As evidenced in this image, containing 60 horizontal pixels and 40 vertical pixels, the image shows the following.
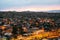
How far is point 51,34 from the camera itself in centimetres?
239

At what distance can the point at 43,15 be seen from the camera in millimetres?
2498

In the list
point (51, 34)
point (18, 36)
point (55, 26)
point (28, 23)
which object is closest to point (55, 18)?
point (55, 26)

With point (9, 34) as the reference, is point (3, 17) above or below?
above

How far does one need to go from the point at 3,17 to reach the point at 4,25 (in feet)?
0.45

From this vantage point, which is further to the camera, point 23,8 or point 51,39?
point 23,8

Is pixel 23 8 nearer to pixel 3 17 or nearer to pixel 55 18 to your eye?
pixel 3 17

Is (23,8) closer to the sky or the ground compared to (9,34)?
closer to the sky

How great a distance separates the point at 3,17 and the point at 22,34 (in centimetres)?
44

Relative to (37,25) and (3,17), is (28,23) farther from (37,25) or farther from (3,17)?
(3,17)

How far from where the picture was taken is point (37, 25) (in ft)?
8.17

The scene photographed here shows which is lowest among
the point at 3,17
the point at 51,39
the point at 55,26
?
the point at 51,39

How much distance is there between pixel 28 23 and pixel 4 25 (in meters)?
0.40

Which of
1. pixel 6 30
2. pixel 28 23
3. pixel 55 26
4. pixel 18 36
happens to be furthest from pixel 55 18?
pixel 6 30

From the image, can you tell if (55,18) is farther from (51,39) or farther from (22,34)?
(22,34)
